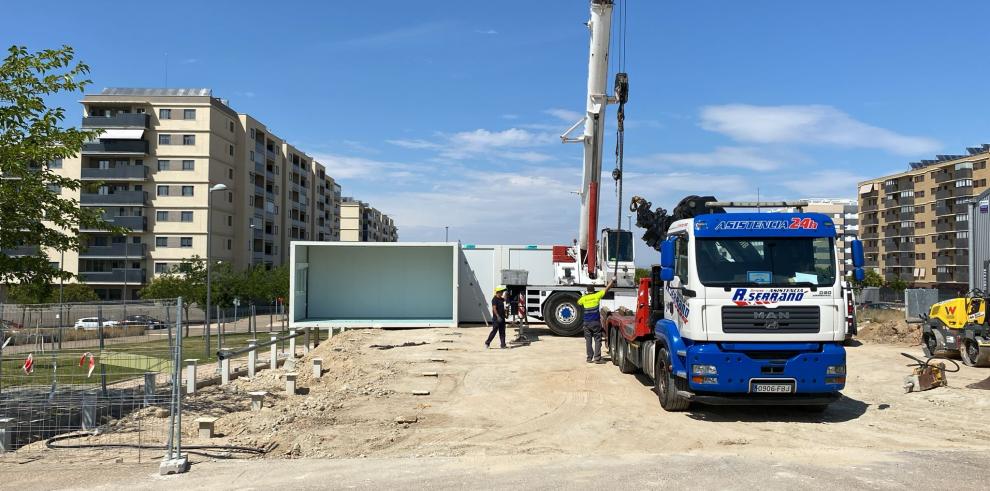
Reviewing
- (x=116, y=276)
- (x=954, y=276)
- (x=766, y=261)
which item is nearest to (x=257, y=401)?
(x=766, y=261)

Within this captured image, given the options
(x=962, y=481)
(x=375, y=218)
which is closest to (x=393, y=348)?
(x=962, y=481)

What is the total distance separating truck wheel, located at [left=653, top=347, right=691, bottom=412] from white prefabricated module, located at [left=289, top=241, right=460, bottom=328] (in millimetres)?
14499

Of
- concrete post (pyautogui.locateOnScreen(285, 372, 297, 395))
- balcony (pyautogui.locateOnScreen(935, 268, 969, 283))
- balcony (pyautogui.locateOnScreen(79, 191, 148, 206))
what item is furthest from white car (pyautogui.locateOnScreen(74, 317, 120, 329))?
balcony (pyautogui.locateOnScreen(935, 268, 969, 283))

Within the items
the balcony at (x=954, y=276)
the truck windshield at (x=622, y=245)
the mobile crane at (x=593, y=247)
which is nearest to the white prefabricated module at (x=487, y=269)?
the mobile crane at (x=593, y=247)

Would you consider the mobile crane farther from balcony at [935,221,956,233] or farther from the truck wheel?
balcony at [935,221,956,233]

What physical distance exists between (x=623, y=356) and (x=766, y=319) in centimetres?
482

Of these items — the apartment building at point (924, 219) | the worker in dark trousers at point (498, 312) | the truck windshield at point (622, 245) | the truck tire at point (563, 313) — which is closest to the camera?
the worker in dark trousers at point (498, 312)

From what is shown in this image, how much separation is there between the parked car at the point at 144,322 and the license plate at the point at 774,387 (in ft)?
26.7

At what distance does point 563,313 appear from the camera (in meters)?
20.6

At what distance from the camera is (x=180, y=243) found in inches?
2244

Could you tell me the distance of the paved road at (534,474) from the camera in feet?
22.3

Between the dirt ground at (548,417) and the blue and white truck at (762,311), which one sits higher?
the blue and white truck at (762,311)

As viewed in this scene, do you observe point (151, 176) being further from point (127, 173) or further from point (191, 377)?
point (191, 377)

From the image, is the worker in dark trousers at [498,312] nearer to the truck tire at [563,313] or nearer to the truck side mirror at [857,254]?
the truck tire at [563,313]
